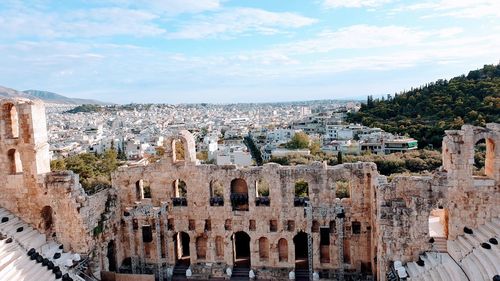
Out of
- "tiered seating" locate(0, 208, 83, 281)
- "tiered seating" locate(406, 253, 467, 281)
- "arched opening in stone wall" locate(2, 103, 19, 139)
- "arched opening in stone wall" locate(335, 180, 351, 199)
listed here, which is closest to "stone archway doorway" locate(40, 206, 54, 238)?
"tiered seating" locate(0, 208, 83, 281)

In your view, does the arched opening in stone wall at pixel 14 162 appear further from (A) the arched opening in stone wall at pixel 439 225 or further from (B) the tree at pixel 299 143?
(B) the tree at pixel 299 143

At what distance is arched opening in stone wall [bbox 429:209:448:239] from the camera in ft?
72.7

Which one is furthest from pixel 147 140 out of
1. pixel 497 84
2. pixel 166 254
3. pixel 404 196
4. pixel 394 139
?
pixel 404 196

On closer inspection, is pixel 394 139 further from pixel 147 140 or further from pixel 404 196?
pixel 147 140

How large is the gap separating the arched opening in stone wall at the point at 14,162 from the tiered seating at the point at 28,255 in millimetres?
2231

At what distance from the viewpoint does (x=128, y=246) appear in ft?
88.5

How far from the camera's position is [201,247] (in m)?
27.3

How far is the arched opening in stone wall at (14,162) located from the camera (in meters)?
23.8

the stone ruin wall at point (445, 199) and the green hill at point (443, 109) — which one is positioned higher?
the green hill at point (443, 109)

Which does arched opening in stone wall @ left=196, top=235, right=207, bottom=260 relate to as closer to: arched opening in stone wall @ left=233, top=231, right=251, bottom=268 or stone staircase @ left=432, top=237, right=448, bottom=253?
arched opening in stone wall @ left=233, top=231, right=251, bottom=268

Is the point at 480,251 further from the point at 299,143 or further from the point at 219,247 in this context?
the point at 299,143

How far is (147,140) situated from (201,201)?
316 feet

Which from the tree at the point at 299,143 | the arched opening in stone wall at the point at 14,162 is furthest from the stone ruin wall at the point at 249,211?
the tree at the point at 299,143

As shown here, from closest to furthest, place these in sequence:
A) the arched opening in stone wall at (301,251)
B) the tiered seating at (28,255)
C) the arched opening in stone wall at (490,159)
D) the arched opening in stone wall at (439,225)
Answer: the tiered seating at (28,255) → the arched opening in stone wall at (490,159) → the arched opening in stone wall at (439,225) → the arched opening in stone wall at (301,251)
